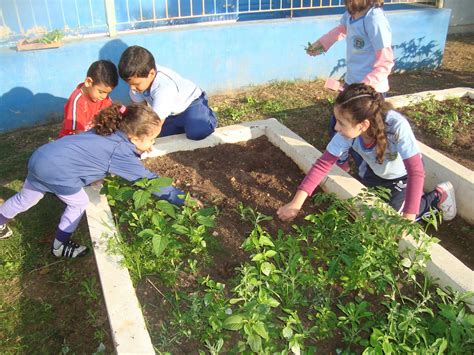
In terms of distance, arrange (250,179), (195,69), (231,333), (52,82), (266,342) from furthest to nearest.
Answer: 1. (195,69)
2. (52,82)
3. (250,179)
4. (231,333)
5. (266,342)

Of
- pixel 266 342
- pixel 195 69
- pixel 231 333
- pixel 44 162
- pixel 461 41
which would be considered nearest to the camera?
pixel 266 342

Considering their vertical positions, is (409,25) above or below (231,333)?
above

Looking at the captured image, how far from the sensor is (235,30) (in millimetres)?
5754

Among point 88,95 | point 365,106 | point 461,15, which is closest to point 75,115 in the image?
point 88,95

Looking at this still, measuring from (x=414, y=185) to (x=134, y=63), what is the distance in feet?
7.37

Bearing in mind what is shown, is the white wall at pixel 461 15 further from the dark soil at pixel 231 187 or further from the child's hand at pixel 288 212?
the child's hand at pixel 288 212

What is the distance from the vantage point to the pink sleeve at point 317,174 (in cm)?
295

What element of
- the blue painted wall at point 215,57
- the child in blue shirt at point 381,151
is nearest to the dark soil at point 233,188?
the child in blue shirt at point 381,151

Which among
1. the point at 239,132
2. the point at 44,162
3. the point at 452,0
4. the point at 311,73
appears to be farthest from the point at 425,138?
the point at 452,0

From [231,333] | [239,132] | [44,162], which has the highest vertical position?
[44,162]

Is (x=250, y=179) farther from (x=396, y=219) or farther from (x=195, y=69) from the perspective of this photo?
(x=195, y=69)

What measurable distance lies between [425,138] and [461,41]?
5.02m

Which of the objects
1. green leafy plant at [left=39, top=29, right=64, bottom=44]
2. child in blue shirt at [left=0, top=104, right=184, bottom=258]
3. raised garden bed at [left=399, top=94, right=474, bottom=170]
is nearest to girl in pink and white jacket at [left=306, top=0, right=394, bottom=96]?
raised garden bed at [left=399, top=94, right=474, bottom=170]

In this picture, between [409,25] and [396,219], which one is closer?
[396,219]
